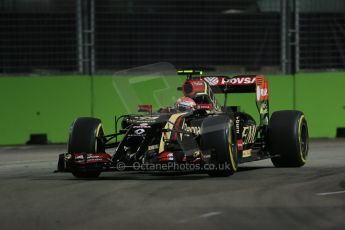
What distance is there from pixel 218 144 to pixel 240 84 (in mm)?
3057

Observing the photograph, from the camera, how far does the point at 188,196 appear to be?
925 centimetres

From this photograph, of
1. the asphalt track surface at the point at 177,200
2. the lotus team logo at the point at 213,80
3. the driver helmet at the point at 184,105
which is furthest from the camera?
the lotus team logo at the point at 213,80

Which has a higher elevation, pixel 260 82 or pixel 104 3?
pixel 104 3

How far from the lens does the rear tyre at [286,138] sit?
43.4 feet

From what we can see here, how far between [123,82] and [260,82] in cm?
534

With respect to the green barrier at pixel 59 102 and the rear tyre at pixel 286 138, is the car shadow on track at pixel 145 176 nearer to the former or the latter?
the rear tyre at pixel 286 138

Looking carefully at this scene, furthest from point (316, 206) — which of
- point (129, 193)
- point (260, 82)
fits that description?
point (260, 82)

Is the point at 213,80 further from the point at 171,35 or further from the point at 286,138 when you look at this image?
the point at 171,35

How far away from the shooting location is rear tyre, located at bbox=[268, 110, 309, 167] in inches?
521

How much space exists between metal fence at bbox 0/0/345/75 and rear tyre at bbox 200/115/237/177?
350 inches

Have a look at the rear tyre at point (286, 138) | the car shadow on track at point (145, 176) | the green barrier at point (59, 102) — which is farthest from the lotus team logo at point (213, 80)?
the green barrier at point (59, 102)

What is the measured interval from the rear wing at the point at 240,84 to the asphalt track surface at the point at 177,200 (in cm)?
154

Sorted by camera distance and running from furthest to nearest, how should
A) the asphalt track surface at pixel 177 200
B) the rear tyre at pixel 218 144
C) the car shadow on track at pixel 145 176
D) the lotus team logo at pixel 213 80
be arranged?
the lotus team logo at pixel 213 80 < the car shadow on track at pixel 145 176 < the rear tyre at pixel 218 144 < the asphalt track surface at pixel 177 200

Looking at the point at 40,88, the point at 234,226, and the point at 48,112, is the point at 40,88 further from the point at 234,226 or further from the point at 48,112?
the point at 234,226
